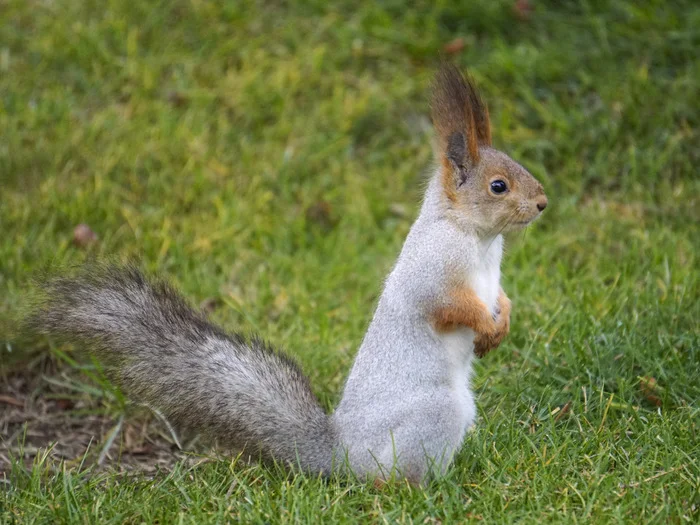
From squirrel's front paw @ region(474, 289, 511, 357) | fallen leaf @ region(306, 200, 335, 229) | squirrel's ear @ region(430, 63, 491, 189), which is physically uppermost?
squirrel's ear @ region(430, 63, 491, 189)

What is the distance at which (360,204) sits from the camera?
483 centimetres

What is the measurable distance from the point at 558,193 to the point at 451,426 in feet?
8.16

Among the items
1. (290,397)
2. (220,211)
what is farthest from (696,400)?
(220,211)

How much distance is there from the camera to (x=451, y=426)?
8.52ft

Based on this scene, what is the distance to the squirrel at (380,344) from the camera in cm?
262

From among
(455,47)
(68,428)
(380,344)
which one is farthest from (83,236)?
(455,47)

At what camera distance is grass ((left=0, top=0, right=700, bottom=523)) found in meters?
2.66

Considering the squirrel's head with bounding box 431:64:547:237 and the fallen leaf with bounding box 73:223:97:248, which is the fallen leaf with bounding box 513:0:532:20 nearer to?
the fallen leaf with bounding box 73:223:97:248

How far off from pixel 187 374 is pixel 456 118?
1097 millimetres

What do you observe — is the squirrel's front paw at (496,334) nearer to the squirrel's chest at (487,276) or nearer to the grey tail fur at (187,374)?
the squirrel's chest at (487,276)

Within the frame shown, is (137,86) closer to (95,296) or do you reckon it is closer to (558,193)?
(558,193)

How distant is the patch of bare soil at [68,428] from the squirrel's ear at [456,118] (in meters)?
1.32

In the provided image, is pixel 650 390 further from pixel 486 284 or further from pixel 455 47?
pixel 455 47

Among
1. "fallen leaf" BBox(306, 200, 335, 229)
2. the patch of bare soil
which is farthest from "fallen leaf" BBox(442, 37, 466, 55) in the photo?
the patch of bare soil
